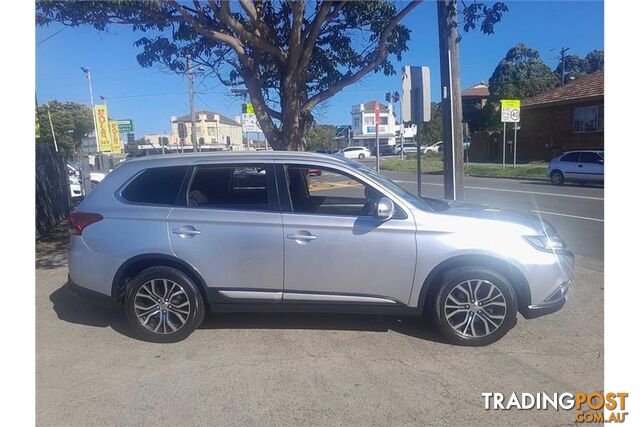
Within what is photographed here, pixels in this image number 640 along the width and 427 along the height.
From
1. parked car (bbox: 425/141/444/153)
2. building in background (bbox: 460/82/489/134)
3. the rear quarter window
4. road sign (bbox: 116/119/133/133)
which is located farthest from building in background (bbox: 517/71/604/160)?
the rear quarter window

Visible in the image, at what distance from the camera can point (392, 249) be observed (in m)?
4.23

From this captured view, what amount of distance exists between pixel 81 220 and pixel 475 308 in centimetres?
379

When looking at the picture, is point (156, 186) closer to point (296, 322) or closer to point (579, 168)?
point (296, 322)

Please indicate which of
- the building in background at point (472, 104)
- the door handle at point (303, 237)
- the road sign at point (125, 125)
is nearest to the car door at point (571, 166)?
the door handle at point (303, 237)

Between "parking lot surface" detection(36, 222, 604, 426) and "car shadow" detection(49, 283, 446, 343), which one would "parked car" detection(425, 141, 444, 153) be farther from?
"car shadow" detection(49, 283, 446, 343)

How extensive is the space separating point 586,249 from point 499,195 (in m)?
9.13

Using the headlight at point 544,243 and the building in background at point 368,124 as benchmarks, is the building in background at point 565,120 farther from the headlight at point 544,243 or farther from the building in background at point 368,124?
the building in background at point 368,124

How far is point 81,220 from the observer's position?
459 cm

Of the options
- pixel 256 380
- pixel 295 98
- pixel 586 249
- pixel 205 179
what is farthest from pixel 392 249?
pixel 586 249

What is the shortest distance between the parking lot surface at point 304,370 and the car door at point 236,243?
0.53 metres

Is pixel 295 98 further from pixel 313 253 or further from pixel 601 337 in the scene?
pixel 601 337

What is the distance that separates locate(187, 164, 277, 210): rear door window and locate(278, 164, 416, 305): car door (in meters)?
0.37

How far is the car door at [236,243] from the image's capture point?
435 centimetres

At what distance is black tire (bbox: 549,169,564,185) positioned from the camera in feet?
68.0
